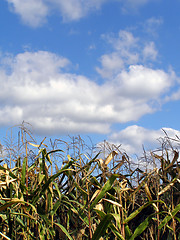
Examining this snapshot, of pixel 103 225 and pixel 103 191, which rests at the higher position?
pixel 103 191

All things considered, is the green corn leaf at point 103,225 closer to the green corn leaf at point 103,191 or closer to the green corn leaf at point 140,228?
the green corn leaf at point 103,191

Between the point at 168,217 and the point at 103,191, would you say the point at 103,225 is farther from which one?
the point at 168,217

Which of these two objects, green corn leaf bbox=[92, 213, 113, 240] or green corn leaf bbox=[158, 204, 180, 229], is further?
green corn leaf bbox=[158, 204, 180, 229]

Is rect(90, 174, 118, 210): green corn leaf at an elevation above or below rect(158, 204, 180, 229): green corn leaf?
above

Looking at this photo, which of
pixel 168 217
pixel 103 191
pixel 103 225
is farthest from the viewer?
pixel 168 217

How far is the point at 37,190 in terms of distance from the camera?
2172 mm

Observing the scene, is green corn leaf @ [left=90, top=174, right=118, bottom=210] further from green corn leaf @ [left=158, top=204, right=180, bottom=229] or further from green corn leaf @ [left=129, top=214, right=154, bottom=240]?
green corn leaf @ [left=158, top=204, right=180, bottom=229]

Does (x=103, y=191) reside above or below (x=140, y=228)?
above

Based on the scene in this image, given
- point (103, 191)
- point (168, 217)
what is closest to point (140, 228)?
point (168, 217)

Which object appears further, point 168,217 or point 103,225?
point 168,217

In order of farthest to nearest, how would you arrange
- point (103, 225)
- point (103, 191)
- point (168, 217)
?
1. point (168, 217)
2. point (103, 191)
3. point (103, 225)

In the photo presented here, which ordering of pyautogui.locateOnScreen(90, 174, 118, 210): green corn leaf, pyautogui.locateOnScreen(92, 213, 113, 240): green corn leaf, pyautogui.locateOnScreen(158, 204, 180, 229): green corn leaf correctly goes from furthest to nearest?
pyautogui.locateOnScreen(158, 204, 180, 229): green corn leaf, pyautogui.locateOnScreen(90, 174, 118, 210): green corn leaf, pyautogui.locateOnScreen(92, 213, 113, 240): green corn leaf

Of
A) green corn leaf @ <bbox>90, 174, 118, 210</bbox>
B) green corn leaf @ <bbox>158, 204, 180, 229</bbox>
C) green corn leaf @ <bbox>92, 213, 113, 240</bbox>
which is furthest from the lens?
green corn leaf @ <bbox>158, 204, 180, 229</bbox>

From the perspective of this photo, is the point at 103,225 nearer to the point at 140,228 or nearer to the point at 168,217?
the point at 140,228
